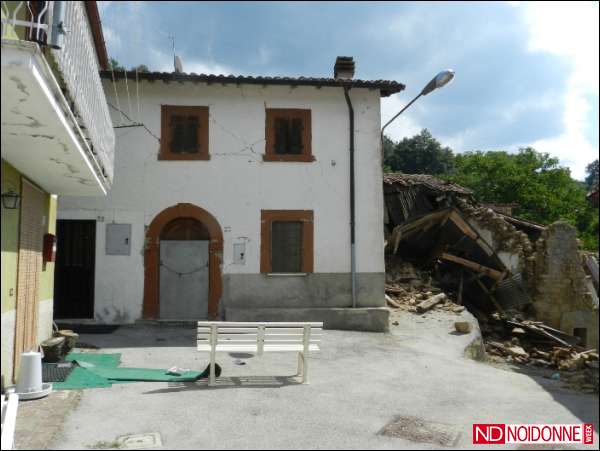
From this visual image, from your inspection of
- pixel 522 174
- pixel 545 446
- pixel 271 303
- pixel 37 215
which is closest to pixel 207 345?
pixel 37 215

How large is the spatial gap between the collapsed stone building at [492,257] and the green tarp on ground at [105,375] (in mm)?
9916

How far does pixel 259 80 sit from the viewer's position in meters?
12.1

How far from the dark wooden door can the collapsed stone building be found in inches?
343

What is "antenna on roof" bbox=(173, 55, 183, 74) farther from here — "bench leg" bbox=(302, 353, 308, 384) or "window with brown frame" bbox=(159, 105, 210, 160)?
"bench leg" bbox=(302, 353, 308, 384)

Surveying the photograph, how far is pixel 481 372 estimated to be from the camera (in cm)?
836

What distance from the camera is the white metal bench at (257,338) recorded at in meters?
6.82

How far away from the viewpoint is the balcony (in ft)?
14.5

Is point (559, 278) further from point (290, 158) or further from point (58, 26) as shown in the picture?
point (58, 26)

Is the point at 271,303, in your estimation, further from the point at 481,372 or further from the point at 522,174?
the point at 522,174

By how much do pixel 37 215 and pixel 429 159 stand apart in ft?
132

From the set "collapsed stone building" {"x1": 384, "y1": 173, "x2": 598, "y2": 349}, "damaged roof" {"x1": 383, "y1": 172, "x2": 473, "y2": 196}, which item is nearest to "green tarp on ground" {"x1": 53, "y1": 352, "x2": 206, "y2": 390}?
"collapsed stone building" {"x1": 384, "y1": 173, "x2": 598, "y2": 349}

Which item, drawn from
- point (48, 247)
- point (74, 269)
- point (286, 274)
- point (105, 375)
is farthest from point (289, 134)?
point (105, 375)

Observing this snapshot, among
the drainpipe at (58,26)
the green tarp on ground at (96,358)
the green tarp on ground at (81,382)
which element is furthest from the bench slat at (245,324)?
the drainpipe at (58,26)

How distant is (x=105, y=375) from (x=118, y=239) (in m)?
5.21
